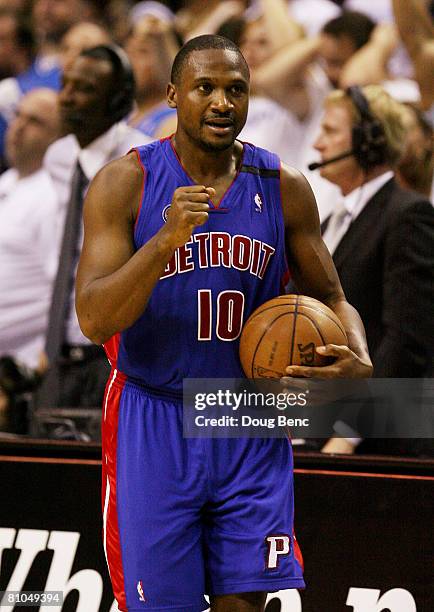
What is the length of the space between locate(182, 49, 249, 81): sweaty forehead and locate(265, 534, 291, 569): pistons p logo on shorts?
1270 mm

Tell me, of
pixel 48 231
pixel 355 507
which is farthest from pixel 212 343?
pixel 48 231

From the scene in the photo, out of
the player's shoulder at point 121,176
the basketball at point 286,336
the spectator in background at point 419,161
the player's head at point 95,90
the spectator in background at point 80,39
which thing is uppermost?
the spectator in background at point 80,39

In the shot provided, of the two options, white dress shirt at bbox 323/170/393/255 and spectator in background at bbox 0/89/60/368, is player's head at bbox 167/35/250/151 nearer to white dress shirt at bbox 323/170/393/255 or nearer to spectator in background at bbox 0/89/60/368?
white dress shirt at bbox 323/170/393/255

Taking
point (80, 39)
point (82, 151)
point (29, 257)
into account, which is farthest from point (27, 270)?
point (80, 39)

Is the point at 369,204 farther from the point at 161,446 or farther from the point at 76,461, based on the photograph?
the point at 161,446

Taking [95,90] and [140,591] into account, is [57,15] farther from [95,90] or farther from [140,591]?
[140,591]

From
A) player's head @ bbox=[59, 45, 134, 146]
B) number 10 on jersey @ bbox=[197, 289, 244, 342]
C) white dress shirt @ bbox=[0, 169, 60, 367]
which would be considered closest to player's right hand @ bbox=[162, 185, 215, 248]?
number 10 on jersey @ bbox=[197, 289, 244, 342]

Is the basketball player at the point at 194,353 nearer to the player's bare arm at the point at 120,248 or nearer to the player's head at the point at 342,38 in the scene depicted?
the player's bare arm at the point at 120,248

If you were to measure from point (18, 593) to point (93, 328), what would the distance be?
5.05 feet

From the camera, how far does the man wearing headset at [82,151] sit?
5.38 metres

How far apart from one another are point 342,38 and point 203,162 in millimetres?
3247

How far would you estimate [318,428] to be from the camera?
14.2 ft

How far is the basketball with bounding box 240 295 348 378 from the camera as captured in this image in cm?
278
